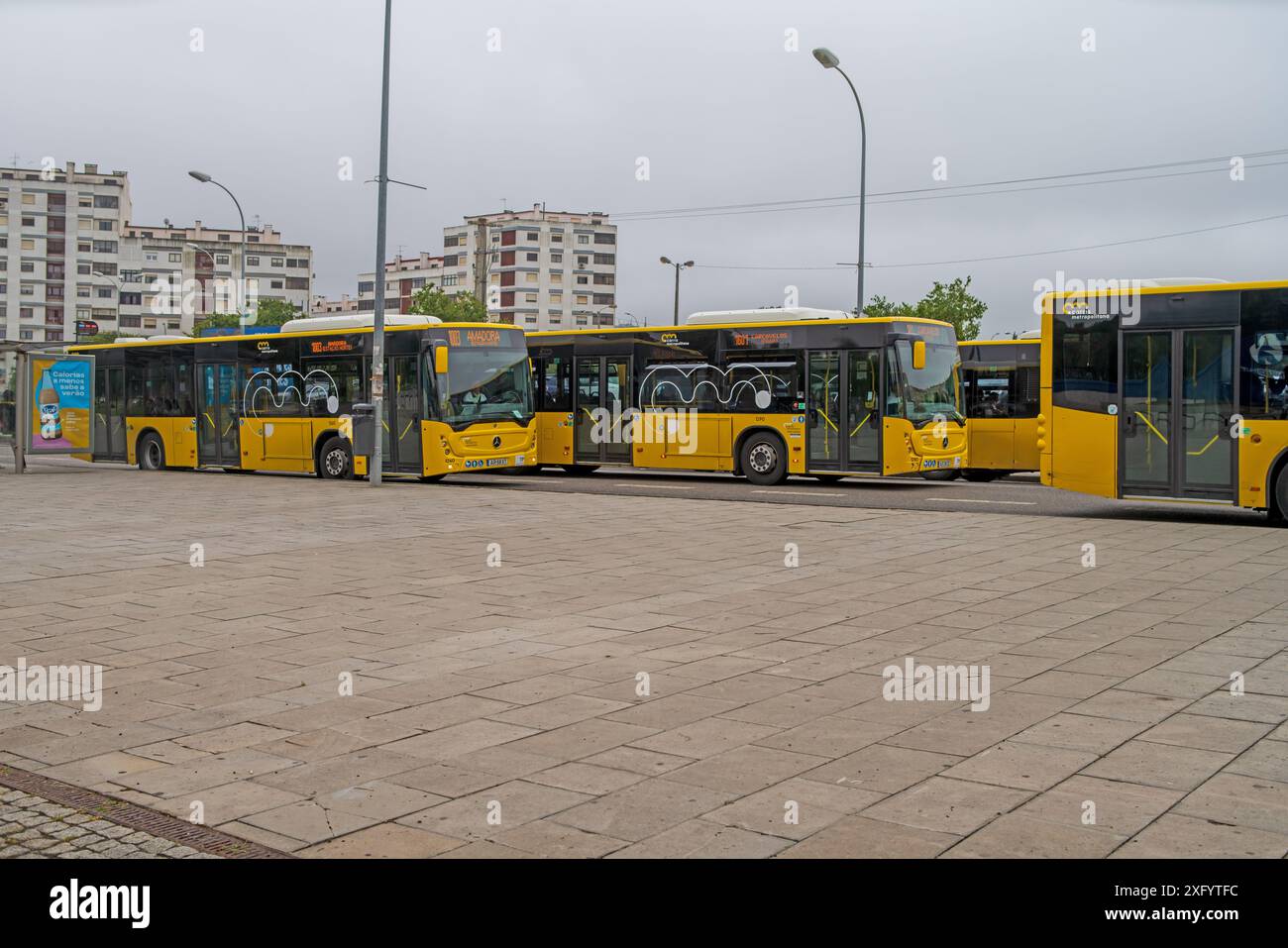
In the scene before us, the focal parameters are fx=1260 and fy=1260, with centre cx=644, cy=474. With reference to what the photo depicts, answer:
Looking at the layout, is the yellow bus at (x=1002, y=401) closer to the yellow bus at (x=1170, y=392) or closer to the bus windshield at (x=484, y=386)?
the yellow bus at (x=1170, y=392)

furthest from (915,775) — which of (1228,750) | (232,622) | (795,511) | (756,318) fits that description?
(756,318)

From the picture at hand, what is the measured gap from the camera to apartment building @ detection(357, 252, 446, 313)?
141m

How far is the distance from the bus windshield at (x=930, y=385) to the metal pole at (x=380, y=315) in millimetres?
9228

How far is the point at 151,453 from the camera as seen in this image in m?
29.7

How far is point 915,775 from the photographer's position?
5.08m

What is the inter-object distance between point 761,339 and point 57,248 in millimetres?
111245

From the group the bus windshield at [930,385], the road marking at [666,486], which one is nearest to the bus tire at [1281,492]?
the bus windshield at [930,385]

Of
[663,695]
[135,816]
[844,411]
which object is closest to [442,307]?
[844,411]

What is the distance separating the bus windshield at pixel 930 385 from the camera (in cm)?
2242

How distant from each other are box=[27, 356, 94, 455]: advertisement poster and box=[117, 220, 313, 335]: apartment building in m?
91.3

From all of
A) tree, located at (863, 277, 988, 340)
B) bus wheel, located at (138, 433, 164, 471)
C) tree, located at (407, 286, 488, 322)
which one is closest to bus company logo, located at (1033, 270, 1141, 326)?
bus wheel, located at (138, 433, 164, 471)
